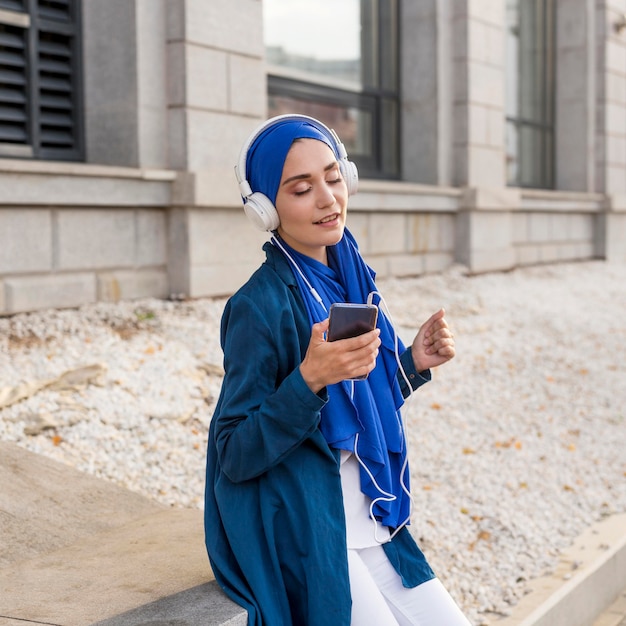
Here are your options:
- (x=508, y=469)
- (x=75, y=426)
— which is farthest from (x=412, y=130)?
(x=75, y=426)

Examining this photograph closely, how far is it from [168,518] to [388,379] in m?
1.41

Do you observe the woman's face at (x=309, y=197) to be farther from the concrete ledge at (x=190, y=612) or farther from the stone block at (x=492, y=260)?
the stone block at (x=492, y=260)

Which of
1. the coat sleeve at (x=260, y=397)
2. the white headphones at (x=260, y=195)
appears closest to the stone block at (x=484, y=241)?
the white headphones at (x=260, y=195)

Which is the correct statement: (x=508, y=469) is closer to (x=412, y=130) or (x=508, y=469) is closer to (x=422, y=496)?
(x=422, y=496)

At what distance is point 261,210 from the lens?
2.18 metres

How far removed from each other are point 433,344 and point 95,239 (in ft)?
14.3

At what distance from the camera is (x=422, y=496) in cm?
453

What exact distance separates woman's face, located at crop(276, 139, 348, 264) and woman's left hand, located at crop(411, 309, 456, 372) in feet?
1.12

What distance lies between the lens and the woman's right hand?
190cm

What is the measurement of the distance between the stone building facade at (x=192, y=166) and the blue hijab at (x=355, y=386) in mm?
3813

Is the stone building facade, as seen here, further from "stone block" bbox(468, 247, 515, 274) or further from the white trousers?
the white trousers

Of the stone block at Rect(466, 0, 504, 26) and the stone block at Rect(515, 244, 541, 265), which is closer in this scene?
the stone block at Rect(466, 0, 504, 26)

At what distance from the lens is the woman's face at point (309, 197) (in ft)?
7.12

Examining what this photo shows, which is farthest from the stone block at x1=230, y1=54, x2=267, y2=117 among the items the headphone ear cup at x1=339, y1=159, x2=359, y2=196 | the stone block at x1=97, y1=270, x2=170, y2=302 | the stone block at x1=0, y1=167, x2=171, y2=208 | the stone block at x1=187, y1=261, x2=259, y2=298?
the headphone ear cup at x1=339, y1=159, x2=359, y2=196
